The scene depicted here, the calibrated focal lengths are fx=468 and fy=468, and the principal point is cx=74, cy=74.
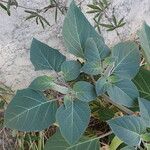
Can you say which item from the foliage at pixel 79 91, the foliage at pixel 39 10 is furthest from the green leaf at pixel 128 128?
the foliage at pixel 39 10

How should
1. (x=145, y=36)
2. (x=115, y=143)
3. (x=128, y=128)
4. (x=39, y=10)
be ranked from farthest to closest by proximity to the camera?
(x=115, y=143) < (x=39, y=10) < (x=145, y=36) < (x=128, y=128)

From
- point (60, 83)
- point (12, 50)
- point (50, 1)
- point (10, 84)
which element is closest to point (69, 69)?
point (60, 83)

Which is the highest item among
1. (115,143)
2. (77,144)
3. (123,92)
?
(123,92)

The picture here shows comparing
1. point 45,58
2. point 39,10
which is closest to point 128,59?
point 45,58

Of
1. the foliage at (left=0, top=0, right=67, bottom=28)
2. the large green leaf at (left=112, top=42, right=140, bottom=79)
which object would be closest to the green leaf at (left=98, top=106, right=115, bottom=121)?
the foliage at (left=0, top=0, right=67, bottom=28)

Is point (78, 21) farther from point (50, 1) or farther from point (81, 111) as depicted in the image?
point (50, 1)

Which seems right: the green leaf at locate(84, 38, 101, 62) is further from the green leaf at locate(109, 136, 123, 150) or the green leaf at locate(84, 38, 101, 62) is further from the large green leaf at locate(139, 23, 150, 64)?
the green leaf at locate(109, 136, 123, 150)

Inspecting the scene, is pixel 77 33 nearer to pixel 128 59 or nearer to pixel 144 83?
pixel 128 59
